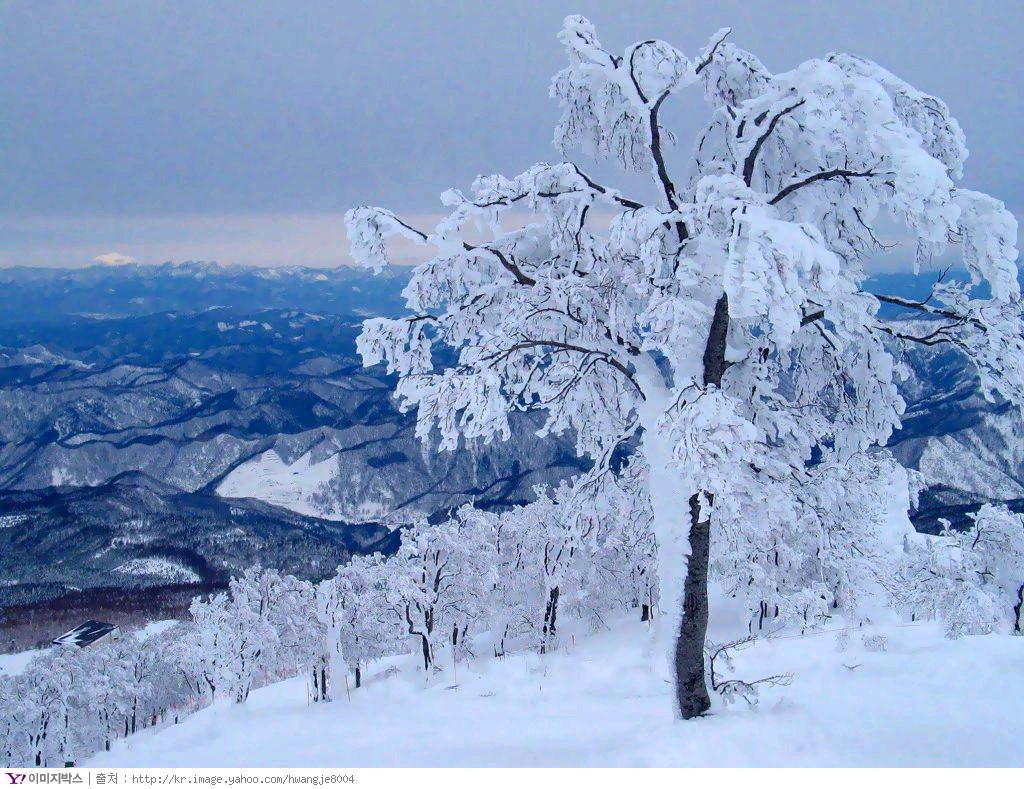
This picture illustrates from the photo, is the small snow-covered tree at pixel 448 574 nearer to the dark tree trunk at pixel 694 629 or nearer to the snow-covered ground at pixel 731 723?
the snow-covered ground at pixel 731 723

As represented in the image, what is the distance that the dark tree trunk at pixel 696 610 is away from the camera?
6500mm

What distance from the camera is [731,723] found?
611 cm

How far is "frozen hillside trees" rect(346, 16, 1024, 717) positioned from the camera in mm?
5445

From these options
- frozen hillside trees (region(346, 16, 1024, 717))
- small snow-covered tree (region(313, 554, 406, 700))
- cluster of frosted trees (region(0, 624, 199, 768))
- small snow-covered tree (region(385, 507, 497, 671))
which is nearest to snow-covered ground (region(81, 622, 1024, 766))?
frozen hillside trees (region(346, 16, 1024, 717))

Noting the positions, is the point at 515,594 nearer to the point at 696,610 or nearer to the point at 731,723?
the point at 696,610

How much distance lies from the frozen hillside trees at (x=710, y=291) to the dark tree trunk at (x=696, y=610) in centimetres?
2

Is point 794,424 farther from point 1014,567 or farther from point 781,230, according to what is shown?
point 1014,567

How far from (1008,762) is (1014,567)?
24379 mm

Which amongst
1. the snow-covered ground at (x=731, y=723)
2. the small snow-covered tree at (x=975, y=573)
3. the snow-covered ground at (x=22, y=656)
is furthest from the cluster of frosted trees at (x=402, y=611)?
the snow-covered ground at (x=22, y=656)

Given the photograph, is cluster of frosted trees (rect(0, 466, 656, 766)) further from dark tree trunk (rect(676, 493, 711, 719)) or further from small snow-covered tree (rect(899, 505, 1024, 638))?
dark tree trunk (rect(676, 493, 711, 719))

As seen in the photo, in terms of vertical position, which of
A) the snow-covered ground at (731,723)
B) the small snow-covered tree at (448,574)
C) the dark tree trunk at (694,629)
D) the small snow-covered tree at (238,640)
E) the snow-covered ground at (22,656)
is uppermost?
the dark tree trunk at (694,629)

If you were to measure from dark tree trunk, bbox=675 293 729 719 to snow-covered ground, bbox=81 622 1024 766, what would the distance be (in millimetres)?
260

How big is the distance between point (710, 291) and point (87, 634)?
136182 millimetres
